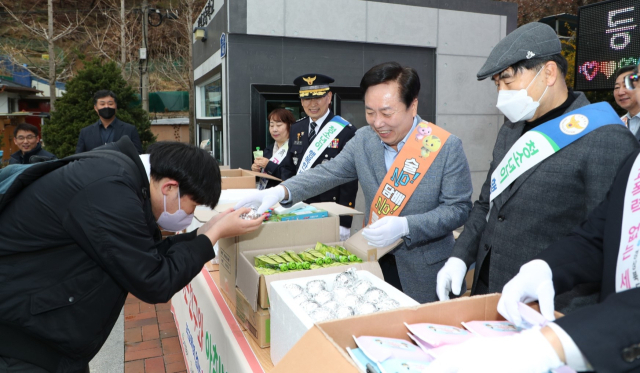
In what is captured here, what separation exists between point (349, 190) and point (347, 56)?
3.69 m

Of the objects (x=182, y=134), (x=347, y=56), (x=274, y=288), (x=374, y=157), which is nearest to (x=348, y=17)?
(x=347, y=56)

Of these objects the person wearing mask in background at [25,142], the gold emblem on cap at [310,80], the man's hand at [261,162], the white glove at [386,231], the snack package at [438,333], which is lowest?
the snack package at [438,333]

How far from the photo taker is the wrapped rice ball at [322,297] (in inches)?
54.4

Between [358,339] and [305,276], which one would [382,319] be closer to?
[358,339]

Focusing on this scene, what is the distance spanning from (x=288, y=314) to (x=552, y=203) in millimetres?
1002

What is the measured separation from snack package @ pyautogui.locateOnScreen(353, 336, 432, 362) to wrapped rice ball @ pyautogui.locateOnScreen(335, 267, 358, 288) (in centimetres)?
58

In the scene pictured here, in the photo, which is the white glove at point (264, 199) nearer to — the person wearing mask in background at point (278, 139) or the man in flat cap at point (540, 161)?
the man in flat cap at point (540, 161)

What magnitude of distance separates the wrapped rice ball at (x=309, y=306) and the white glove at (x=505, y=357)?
1.91ft

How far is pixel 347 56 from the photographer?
6.70 metres

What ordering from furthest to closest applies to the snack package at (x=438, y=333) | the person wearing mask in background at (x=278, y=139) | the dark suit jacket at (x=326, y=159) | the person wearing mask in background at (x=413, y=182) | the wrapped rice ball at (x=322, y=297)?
the person wearing mask in background at (x=278, y=139), the dark suit jacket at (x=326, y=159), the person wearing mask in background at (x=413, y=182), the wrapped rice ball at (x=322, y=297), the snack package at (x=438, y=333)

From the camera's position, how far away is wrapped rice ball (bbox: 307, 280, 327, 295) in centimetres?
144

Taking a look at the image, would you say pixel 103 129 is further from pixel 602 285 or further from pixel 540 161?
pixel 602 285

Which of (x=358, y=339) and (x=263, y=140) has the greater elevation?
(x=263, y=140)

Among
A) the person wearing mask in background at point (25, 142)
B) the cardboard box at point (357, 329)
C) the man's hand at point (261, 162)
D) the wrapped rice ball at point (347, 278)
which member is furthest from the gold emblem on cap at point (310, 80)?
the person wearing mask in background at point (25, 142)
